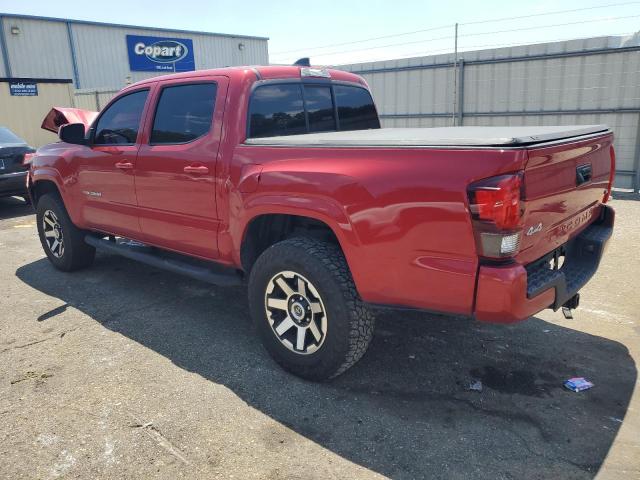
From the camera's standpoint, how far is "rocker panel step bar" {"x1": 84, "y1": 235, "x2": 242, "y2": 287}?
3766 millimetres

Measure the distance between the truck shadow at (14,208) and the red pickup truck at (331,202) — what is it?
579cm

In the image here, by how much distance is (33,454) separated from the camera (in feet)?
8.72

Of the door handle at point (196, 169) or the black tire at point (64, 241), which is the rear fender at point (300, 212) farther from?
the black tire at point (64, 241)

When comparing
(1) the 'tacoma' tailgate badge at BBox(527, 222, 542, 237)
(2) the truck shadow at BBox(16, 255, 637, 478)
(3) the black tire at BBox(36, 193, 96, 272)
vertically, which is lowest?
(2) the truck shadow at BBox(16, 255, 637, 478)

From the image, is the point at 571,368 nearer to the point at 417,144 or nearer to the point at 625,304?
the point at 625,304

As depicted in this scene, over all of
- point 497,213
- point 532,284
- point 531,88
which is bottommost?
point 532,284

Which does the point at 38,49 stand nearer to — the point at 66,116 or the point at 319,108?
the point at 66,116

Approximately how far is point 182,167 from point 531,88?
879 cm

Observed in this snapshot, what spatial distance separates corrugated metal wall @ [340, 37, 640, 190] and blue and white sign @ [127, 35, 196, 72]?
18.0m

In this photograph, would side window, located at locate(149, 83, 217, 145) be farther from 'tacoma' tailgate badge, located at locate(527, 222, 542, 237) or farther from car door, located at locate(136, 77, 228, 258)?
'tacoma' tailgate badge, located at locate(527, 222, 542, 237)

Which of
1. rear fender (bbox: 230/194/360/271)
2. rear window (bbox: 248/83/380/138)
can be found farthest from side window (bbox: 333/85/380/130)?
rear fender (bbox: 230/194/360/271)

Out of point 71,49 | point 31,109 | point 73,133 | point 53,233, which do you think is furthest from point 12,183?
point 71,49

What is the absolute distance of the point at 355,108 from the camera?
4.51m

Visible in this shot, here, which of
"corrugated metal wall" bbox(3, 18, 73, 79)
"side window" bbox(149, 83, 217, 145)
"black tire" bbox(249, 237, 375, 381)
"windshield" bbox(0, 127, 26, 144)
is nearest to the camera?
"black tire" bbox(249, 237, 375, 381)
